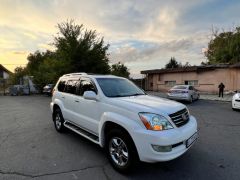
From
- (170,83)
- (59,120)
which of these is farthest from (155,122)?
(170,83)

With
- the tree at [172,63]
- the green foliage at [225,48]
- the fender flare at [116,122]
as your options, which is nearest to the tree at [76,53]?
the fender flare at [116,122]

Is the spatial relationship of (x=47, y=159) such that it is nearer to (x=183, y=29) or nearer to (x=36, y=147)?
(x=36, y=147)

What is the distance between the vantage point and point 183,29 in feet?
56.4

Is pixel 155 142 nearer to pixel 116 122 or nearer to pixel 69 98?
pixel 116 122

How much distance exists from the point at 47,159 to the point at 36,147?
3.05 ft

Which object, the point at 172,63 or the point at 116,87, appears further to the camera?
the point at 172,63

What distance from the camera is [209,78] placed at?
79.4 feet

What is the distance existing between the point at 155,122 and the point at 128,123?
472 millimetres

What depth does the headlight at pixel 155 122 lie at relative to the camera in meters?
3.36

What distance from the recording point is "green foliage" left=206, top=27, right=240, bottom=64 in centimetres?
3678

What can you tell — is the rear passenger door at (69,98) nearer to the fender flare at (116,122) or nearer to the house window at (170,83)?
the fender flare at (116,122)

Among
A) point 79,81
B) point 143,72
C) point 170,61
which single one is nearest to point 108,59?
point 143,72

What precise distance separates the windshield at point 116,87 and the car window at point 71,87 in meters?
1.03

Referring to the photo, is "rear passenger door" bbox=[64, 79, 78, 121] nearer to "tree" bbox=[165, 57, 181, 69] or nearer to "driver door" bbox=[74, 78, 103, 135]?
"driver door" bbox=[74, 78, 103, 135]
